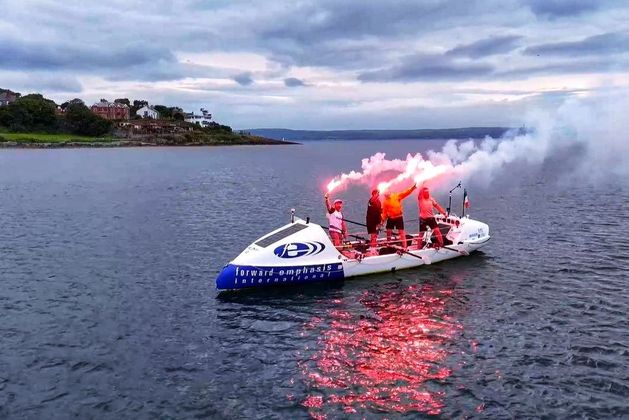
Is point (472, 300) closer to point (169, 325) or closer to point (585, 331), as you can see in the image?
point (585, 331)

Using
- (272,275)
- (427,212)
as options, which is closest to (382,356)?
(272,275)

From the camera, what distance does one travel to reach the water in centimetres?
1697

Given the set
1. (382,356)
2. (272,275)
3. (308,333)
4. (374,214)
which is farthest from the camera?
(374,214)

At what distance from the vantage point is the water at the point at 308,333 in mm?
16969

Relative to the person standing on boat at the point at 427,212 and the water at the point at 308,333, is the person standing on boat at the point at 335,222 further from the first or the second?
the person standing on boat at the point at 427,212

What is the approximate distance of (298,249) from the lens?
91.5ft

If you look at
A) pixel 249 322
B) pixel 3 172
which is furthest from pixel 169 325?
pixel 3 172

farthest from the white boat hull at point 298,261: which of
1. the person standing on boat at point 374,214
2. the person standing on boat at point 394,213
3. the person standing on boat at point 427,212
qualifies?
the person standing on boat at point 427,212

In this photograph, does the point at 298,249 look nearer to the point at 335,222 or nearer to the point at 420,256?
A: the point at 335,222

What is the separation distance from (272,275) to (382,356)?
29.6ft

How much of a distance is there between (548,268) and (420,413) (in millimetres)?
18767

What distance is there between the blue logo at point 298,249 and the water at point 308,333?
1.88 metres

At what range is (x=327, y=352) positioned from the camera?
67.2ft

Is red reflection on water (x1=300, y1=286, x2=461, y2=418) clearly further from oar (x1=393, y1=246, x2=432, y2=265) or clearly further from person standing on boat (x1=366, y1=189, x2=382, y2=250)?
person standing on boat (x1=366, y1=189, x2=382, y2=250)
